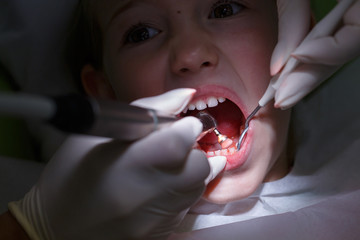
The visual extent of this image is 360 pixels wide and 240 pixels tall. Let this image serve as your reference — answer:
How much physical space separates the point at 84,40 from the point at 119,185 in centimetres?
113

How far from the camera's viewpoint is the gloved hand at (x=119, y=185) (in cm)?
78

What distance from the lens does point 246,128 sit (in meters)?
1.21

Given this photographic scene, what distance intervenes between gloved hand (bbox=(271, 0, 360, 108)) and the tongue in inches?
14.2

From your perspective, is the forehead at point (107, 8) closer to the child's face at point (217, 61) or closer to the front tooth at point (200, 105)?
the child's face at point (217, 61)

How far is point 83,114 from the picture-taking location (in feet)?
1.88

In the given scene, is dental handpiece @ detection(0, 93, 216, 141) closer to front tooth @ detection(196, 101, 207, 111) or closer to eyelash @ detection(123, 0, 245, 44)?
front tooth @ detection(196, 101, 207, 111)

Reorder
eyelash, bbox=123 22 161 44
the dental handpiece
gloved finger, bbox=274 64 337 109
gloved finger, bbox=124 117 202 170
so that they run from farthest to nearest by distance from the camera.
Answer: eyelash, bbox=123 22 161 44, gloved finger, bbox=274 64 337 109, gloved finger, bbox=124 117 202 170, the dental handpiece

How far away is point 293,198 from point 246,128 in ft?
1.41

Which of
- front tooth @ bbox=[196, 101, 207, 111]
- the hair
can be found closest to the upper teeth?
front tooth @ bbox=[196, 101, 207, 111]

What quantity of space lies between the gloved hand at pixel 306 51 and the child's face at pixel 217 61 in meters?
0.16

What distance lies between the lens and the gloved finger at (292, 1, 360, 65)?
952 mm

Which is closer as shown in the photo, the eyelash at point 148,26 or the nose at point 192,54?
the nose at point 192,54

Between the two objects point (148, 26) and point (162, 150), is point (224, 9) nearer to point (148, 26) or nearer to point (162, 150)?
point (148, 26)

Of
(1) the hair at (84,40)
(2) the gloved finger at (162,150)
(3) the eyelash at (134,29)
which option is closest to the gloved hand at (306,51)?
(2) the gloved finger at (162,150)
